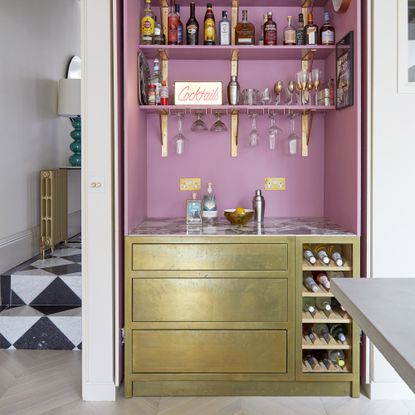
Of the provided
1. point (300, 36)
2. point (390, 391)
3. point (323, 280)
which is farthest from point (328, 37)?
point (390, 391)

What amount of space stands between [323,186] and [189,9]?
53.9 inches

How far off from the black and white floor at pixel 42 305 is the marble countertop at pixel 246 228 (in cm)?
79

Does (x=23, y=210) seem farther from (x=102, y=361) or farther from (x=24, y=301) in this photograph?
(x=102, y=361)

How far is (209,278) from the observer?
2.57 m

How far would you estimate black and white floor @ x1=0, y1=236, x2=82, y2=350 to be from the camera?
318cm

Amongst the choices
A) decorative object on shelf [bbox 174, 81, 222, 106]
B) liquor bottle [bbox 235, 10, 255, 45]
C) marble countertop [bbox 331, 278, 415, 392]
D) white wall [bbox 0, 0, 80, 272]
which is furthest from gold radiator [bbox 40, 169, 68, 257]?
marble countertop [bbox 331, 278, 415, 392]

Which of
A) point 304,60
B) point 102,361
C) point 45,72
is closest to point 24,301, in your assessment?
point 102,361

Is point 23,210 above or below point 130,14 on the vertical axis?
below

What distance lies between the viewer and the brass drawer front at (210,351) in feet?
8.46

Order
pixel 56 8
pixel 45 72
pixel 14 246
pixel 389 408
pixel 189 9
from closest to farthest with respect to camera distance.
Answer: pixel 389 408
pixel 189 9
pixel 14 246
pixel 45 72
pixel 56 8

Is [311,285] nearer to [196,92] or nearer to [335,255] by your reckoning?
[335,255]

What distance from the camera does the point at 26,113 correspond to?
405 centimetres

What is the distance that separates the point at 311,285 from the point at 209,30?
154cm

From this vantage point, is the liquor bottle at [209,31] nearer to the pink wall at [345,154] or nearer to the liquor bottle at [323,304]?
the pink wall at [345,154]
